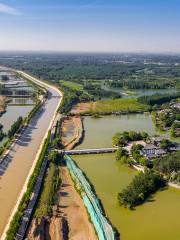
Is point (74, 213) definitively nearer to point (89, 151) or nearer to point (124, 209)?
point (124, 209)

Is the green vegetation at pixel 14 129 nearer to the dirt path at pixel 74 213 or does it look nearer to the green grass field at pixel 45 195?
the green grass field at pixel 45 195

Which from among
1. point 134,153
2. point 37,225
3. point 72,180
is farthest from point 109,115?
point 37,225

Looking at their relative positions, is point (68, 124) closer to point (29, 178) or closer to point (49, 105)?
point (49, 105)

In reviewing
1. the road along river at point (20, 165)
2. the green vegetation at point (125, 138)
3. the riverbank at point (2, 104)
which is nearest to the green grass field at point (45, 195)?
the road along river at point (20, 165)

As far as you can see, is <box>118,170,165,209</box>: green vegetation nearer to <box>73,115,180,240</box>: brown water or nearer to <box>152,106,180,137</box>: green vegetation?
<box>73,115,180,240</box>: brown water

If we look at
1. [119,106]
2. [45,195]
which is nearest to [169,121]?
[119,106]
